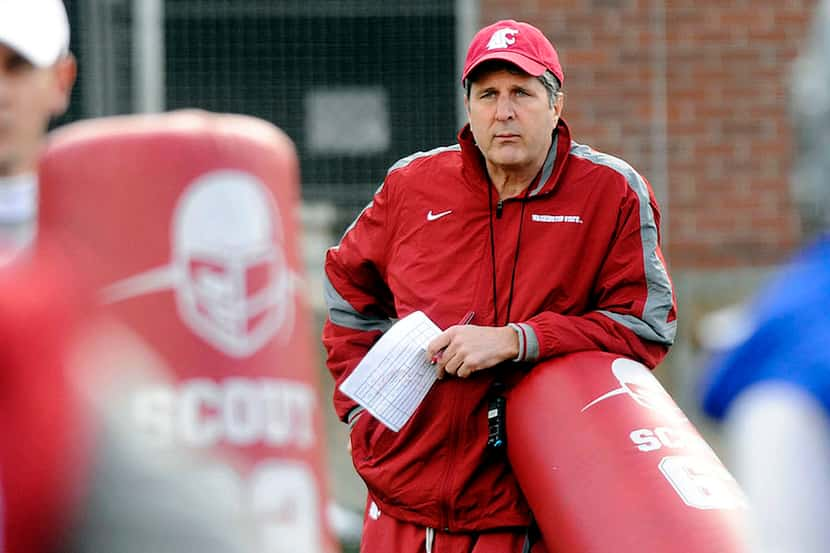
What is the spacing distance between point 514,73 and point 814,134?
234cm

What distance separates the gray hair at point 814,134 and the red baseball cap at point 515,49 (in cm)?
224

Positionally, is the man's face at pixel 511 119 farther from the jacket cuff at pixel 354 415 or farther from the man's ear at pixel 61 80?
the man's ear at pixel 61 80

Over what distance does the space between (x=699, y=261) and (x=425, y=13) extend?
2171 millimetres

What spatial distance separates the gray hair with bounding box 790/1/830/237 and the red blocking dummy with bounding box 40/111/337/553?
0.74 meters

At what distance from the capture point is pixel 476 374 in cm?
382

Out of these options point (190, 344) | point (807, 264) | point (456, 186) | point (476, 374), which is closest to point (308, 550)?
point (190, 344)

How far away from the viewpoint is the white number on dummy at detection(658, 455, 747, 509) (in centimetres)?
347

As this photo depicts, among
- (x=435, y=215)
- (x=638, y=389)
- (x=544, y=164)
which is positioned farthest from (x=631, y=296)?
(x=435, y=215)

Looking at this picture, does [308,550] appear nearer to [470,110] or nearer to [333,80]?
[470,110]

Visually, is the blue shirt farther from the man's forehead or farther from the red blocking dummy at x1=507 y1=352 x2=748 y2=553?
the man's forehead

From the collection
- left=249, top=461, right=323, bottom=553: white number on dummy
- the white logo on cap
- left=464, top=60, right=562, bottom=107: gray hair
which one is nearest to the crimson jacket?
left=464, top=60, right=562, bottom=107: gray hair

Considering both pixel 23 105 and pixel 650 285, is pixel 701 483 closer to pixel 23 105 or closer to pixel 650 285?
pixel 650 285

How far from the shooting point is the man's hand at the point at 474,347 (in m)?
3.69

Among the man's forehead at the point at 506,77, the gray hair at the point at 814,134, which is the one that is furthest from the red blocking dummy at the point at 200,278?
the man's forehead at the point at 506,77
